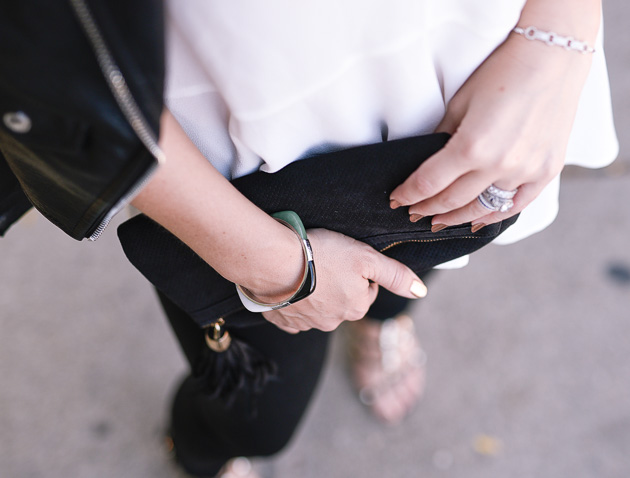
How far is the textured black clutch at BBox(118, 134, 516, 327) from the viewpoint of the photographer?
27.6 inches

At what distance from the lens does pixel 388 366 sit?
5.49 feet

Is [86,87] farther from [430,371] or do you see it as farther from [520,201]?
[430,371]

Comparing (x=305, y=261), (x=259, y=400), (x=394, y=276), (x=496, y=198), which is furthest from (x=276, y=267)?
(x=259, y=400)

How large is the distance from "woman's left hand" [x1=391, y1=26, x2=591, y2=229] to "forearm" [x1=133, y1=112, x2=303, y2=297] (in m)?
0.19

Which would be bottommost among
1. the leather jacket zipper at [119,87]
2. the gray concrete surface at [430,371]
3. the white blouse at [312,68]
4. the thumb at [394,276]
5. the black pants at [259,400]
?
the gray concrete surface at [430,371]

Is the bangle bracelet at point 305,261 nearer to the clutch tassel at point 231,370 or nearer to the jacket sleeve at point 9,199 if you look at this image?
the clutch tassel at point 231,370

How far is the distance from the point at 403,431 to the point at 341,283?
1.00 metres

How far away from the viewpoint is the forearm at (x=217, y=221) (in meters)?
0.59

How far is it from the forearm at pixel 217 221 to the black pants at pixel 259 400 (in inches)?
9.8

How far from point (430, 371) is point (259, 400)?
0.82 metres

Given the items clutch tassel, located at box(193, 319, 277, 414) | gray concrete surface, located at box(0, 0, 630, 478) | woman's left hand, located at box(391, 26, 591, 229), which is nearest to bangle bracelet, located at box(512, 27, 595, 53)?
woman's left hand, located at box(391, 26, 591, 229)

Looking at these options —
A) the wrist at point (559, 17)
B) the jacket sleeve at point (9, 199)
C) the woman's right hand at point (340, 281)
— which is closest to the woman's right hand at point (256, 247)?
the woman's right hand at point (340, 281)

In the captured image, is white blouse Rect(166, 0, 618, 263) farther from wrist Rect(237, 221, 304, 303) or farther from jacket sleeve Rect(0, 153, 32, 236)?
jacket sleeve Rect(0, 153, 32, 236)

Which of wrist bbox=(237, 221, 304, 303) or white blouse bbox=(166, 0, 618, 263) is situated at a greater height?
white blouse bbox=(166, 0, 618, 263)
